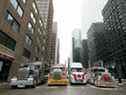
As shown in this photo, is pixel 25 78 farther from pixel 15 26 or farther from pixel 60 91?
pixel 15 26

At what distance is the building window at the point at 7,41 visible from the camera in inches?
1011

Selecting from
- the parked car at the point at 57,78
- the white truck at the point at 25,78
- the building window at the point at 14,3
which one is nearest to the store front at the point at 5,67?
the white truck at the point at 25,78

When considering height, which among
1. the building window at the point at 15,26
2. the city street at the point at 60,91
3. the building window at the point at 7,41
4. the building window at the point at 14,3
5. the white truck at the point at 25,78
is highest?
the building window at the point at 14,3

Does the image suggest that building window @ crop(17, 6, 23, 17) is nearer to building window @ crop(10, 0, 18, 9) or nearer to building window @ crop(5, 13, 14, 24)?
building window @ crop(10, 0, 18, 9)

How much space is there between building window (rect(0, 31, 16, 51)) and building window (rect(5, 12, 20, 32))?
2.36 metres

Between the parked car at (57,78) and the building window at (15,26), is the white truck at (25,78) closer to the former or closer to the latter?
the parked car at (57,78)

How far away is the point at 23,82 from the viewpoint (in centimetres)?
1788

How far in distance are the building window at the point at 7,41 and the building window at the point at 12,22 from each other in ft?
7.73

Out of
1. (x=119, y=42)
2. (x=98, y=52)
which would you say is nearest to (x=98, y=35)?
(x=98, y=52)

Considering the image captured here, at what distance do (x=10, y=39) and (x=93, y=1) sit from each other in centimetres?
7068

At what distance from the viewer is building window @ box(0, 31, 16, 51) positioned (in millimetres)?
25688

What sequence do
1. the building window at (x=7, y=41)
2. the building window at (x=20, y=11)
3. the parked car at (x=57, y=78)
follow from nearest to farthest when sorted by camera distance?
the parked car at (x=57, y=78), the building window at (x=7, y=41), the building window at (x=20, y=11)

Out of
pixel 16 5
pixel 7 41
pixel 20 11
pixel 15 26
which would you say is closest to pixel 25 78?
pixel 7 41

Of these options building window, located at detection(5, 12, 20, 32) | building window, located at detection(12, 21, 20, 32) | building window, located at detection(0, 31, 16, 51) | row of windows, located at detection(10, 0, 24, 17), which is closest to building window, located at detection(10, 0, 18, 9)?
row of windows, located at detection(10, 0, 24, 17)
